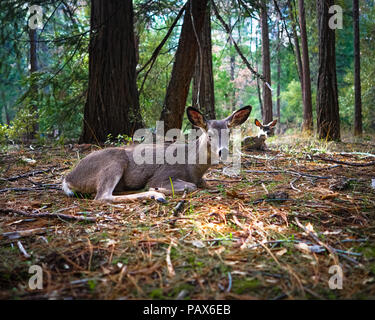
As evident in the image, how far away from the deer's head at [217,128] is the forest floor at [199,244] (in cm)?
64

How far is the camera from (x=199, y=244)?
2.17m

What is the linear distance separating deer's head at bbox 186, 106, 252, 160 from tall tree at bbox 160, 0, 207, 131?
2.46m

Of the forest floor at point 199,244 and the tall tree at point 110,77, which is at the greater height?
the tall tree at point 110,77

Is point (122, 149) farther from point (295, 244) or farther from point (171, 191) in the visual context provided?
point (295, 244)

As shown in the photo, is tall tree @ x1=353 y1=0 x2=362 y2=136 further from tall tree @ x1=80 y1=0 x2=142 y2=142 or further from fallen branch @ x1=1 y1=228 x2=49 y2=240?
fallen branch @ x1=1 y1=228 x2=49 y2=240

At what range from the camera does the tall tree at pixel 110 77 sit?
6.54 meters

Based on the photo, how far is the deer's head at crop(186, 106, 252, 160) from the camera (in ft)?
13.6

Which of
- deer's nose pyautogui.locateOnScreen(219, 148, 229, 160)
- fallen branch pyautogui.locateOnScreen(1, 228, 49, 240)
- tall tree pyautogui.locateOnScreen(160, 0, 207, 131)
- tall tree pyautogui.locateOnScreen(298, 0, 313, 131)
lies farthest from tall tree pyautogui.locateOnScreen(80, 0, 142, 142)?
tall tree pyautogui.locateOnScreen(298, 0, 313, 131)

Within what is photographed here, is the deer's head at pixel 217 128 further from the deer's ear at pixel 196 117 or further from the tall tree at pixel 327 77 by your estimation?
the tall tree at pixel 327 77

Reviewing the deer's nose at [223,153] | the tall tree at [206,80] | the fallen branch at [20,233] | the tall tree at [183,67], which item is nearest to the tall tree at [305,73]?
the tall tree at [206,80]

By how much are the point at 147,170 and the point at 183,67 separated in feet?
10.7

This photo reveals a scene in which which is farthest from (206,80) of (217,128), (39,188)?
(39,188)

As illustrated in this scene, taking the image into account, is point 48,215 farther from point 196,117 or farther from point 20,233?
point 196,117
